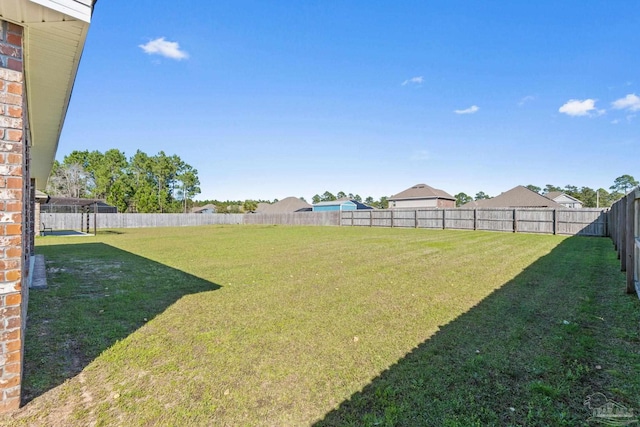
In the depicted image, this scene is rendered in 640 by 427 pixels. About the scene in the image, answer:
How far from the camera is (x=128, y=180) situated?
50.6 meters

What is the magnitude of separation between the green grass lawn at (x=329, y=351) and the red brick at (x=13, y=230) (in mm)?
1250

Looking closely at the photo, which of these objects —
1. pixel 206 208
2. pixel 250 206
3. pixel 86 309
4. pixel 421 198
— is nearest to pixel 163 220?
pixel 250 206

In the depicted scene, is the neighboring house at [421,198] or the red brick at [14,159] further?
the neighboring house at [421,198]

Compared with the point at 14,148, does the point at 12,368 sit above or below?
below

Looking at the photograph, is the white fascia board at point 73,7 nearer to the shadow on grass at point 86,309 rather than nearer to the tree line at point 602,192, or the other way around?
the shadow on grass at point 86,309

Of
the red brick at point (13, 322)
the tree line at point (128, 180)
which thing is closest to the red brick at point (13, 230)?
the red brick at point (13, 322)

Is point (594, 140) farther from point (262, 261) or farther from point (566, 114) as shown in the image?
point (262, 261)

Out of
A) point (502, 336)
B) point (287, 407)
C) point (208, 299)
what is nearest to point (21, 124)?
point (287, 407)

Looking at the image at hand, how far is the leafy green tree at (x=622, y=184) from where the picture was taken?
57.1m

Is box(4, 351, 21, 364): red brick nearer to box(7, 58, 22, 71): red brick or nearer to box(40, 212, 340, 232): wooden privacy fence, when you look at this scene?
box(7, 58, 22, 71): red brick

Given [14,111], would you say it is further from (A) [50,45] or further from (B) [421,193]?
(B) [421,193]

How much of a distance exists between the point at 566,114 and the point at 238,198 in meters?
60.2

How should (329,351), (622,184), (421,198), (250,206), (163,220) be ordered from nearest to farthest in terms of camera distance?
(329,351), (163,220), (421,198), (622,184), (250,206)

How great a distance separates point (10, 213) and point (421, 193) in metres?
40.7
